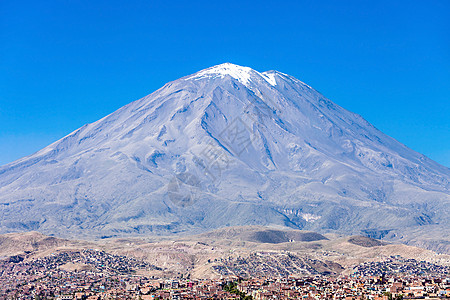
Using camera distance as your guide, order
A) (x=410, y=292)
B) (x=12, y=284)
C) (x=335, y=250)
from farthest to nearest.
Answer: (x=335, y=250), (x=12, y=284), (x=410, y=292)

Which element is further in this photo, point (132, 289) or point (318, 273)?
point (318, 273)

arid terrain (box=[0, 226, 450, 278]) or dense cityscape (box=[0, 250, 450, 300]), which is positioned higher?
arid terrain (box=[0, 226, 450, 278])

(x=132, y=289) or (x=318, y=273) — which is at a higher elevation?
(x=318, y=273)

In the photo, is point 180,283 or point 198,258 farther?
point 198,258

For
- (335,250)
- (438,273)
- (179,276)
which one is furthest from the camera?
(335,250)

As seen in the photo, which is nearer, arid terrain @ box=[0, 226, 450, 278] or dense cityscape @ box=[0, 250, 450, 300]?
dense cityscape @ box=[0, 250, 450, 300]

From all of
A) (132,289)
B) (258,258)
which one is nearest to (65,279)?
(132,289)

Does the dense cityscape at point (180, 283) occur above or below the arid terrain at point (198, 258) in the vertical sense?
below

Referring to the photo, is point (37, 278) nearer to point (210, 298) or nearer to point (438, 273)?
point (210, 298)

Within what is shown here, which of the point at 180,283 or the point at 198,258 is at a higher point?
the point at 198,258

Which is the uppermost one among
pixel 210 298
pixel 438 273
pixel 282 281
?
pixel 438 273

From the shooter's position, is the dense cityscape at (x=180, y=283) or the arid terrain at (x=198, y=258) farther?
the arid terrain at (x=198, y=258)
